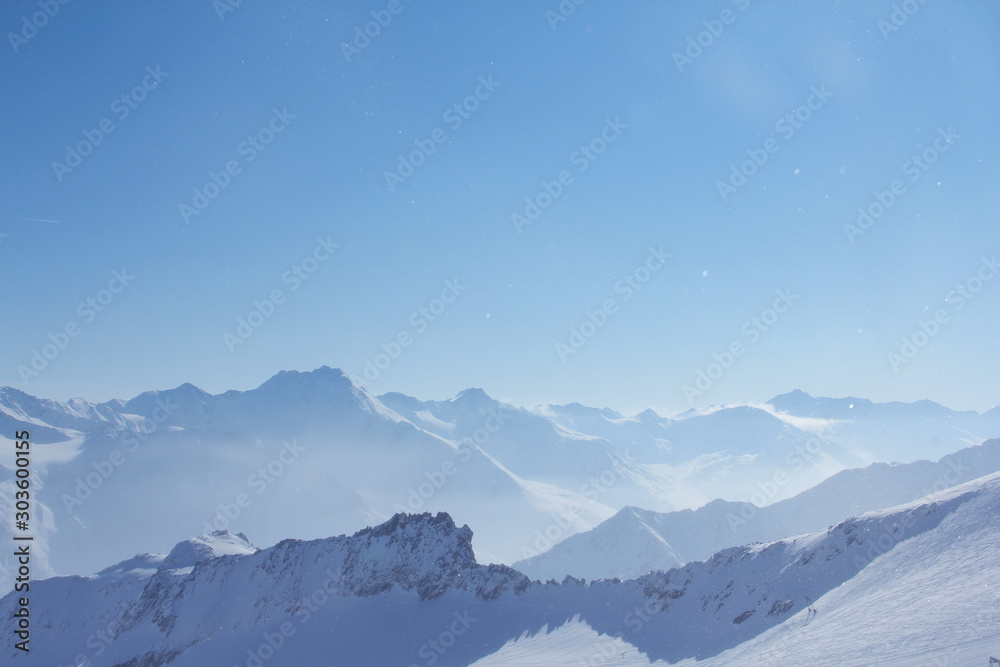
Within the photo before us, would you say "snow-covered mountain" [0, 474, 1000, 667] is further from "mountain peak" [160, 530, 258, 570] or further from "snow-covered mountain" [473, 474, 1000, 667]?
"mountain peak" [160, 530, 258, 570]

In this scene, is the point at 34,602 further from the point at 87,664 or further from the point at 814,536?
the point at 814,536

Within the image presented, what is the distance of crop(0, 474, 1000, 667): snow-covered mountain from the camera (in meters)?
37.3

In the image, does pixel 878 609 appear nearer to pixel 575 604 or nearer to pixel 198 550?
pixel 575 604

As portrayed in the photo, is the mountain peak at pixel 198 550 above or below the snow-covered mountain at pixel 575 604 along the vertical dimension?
above

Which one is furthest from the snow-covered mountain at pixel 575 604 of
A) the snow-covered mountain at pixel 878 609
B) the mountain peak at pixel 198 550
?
the mountain peak at pixel 198 550

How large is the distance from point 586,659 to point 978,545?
33038 mm

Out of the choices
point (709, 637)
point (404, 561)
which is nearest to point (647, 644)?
point (709, 637)

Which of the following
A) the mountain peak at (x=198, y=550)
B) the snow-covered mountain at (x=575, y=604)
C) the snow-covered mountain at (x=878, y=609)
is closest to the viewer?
the snow-covered mountain at (x=878, y=609)

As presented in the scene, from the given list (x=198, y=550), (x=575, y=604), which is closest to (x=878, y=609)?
(x=575, y=604)

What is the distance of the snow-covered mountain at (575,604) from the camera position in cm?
3728

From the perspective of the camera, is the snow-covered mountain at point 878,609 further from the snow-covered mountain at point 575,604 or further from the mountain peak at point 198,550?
the mountain peak at point 198,550

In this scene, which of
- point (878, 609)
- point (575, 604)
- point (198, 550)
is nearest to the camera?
point (878, 609)

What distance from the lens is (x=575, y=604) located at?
67.9 metres

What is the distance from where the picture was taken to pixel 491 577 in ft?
241
